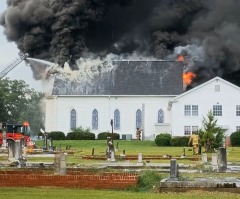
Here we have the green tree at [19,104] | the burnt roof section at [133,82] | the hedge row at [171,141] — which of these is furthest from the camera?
the green tree at [19,104]

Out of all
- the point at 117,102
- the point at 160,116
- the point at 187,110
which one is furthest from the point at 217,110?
the point at 117,102

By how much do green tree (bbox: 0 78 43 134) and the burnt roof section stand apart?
909 inches

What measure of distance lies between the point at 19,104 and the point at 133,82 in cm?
3482

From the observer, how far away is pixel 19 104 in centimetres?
11356

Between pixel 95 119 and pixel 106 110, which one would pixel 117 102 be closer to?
pixel 106 110

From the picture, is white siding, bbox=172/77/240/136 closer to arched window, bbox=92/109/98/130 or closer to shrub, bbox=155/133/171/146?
arched window, bbox=92/109/98/130

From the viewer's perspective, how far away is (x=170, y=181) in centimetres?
1819

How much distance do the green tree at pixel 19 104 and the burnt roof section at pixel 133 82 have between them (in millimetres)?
23092

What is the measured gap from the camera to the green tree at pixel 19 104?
351ft

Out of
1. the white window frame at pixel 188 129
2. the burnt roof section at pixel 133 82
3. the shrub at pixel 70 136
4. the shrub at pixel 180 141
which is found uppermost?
the burnt roof section at pixel 133 82

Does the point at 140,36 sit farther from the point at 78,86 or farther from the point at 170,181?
Answer: the point at 170,181

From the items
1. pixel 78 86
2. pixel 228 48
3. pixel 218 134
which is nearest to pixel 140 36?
pixel 228 48

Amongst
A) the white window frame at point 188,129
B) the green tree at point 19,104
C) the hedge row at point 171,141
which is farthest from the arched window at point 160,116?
the green tree at point 19,104

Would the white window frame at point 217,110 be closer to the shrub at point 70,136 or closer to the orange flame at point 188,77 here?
the orange flame at point 188,77
